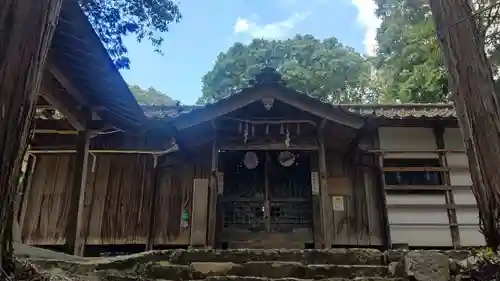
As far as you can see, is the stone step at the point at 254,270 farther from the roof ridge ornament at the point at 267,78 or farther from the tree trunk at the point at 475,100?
the roof ridge ornament at the point at 267,78

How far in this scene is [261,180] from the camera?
10.9 meters

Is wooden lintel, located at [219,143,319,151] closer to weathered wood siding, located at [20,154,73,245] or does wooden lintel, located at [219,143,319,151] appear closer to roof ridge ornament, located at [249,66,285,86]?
roof ridge ornament, located at [249,66,285,86]

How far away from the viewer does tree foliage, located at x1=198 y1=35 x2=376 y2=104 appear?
26.5m

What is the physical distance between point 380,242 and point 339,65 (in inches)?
718

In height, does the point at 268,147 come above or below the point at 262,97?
below

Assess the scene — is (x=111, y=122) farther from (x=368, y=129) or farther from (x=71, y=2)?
(x=368, y=129)

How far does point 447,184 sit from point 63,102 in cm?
867

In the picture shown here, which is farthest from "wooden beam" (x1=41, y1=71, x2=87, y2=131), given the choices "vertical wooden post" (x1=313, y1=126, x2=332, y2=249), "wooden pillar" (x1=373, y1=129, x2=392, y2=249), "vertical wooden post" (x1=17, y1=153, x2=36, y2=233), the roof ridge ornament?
"wooden pillar" (x1=373, y1=129, x2=392, y2=249)

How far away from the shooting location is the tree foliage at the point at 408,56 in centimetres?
1583

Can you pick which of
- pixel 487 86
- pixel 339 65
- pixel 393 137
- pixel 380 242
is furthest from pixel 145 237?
pixel 339 65

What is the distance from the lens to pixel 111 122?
930 centimetres

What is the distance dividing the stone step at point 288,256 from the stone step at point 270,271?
8.8 inches

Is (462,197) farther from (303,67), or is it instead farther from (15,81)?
(303,67)

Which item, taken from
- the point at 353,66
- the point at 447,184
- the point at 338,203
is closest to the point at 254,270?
the point at 338,203
